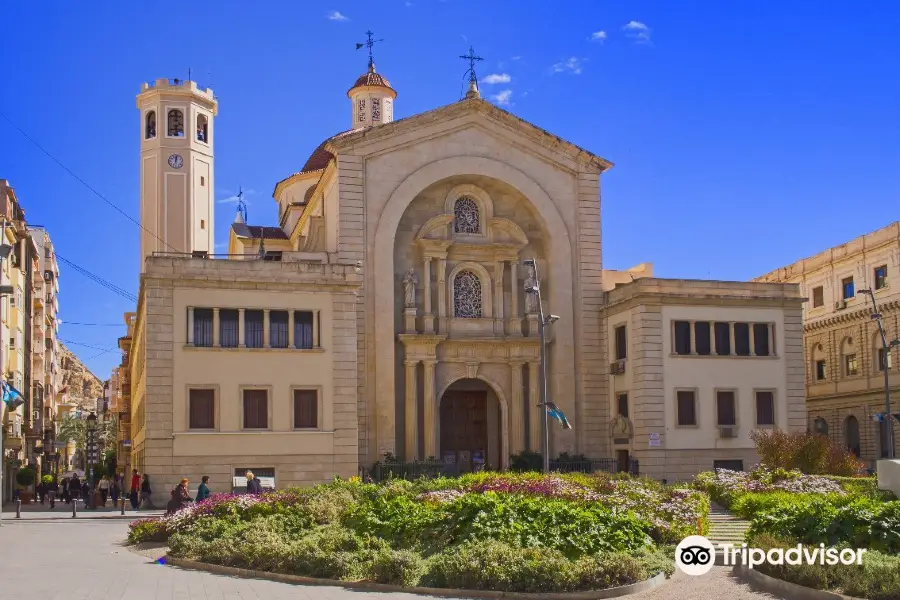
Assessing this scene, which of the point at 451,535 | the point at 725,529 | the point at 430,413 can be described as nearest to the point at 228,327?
the point at 430,413

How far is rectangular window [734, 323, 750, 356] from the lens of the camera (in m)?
48.3

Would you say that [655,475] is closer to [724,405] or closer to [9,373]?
[724,405]

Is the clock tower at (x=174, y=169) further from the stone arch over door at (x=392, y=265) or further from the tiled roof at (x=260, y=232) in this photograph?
the stone arch over door at (x=392, y=265)

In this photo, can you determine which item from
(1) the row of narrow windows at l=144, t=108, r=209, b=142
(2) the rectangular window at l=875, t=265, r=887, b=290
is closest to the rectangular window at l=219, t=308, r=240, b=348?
(1) the row of narrow windows at l=144, t=108, r=209, b=142

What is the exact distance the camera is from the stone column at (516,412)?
4941 cm

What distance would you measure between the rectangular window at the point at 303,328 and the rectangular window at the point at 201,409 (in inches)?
150

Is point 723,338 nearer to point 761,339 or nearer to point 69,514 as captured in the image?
point 761,339

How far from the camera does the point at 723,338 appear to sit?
158 feet

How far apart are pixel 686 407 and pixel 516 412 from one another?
7378 millimetres

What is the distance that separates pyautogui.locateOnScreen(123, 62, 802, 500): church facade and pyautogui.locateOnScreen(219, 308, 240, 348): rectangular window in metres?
0.08

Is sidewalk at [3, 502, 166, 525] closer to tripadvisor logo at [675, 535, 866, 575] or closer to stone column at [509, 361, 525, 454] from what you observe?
stone column at [509, 361, 525, 454]

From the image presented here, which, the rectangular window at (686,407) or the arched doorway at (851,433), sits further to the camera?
the arched doorway at (851,433)

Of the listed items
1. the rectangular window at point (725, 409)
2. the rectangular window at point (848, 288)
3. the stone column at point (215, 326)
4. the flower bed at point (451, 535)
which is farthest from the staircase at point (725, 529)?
the rectangular window at point (848, 288)

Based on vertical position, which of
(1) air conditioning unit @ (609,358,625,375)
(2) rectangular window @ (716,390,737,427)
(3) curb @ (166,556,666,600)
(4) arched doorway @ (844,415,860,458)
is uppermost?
(1) air conditioning unit @ (609,358,625,375)
